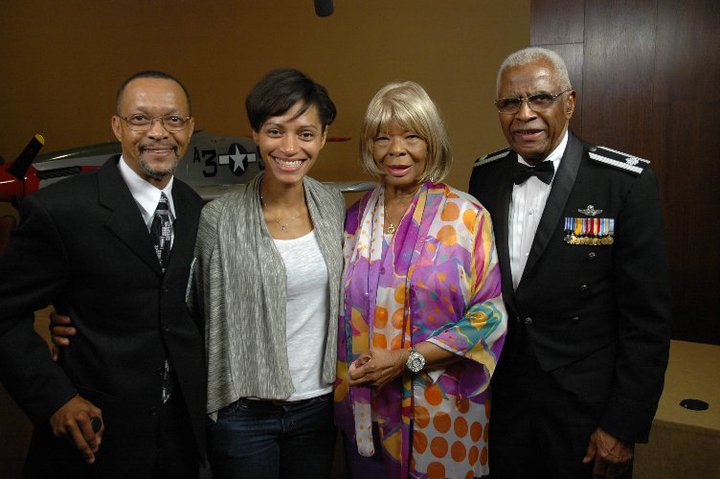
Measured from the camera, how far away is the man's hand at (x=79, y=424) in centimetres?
142

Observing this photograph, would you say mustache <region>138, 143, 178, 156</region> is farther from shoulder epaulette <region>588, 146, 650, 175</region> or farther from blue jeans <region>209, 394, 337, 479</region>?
shoulder epaulette <region>588, 146, 650, 175</region>

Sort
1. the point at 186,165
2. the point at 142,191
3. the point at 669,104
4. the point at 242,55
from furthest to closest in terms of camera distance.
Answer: the point at 186,165, the point at 242,55, the point at 669,104, the point at 142,191

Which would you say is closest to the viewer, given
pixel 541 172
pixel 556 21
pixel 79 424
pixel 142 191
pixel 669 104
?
pixel 79 424

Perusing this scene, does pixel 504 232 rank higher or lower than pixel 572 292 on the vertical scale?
higher

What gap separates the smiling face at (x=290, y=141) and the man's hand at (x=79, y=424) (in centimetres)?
74

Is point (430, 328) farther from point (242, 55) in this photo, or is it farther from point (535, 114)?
point (242, 55)

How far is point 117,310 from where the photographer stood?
4.76 ft

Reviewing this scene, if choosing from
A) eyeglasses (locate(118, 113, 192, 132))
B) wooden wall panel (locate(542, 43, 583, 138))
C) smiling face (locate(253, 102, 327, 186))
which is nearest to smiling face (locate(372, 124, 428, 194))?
smiling face (locate(253, 102, 327, 186))

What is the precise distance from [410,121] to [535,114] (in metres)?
0.34

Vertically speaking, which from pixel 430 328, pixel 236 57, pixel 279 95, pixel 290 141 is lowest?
pixel 430 328

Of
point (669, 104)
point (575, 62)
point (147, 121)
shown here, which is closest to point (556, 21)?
point (575, 62)

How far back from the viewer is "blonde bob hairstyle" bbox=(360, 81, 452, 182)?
158 cm

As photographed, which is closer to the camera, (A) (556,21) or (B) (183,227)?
(B) (183,227)

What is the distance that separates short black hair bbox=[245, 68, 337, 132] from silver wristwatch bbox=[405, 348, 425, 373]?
690 millimetres
